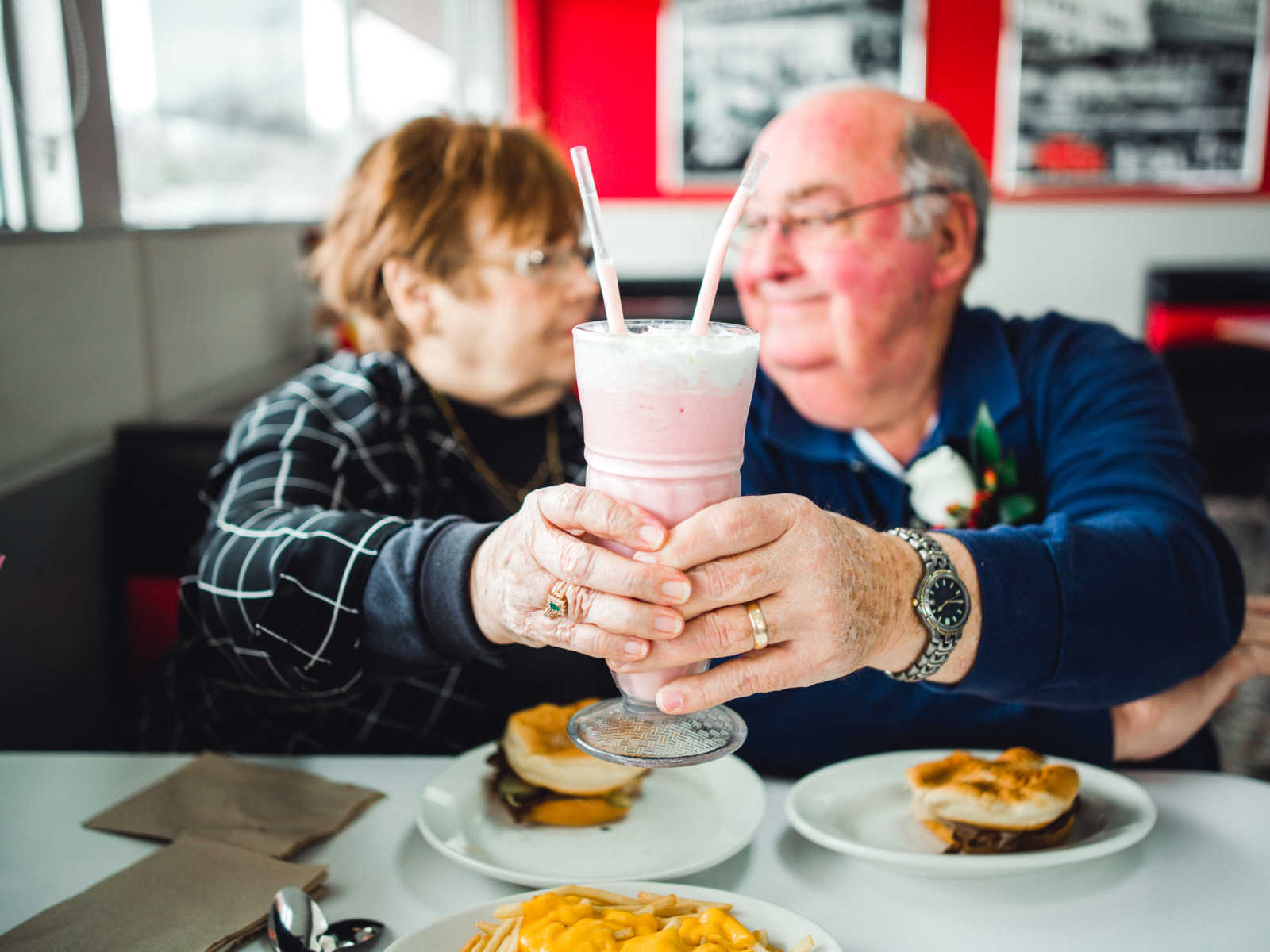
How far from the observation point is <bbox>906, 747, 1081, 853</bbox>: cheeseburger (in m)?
1.05

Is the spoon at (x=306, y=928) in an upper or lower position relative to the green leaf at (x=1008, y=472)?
lower

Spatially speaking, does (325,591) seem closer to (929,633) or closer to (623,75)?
(929,633)

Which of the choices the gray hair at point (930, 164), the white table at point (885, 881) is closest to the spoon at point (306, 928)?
the white table at point (885, 881)

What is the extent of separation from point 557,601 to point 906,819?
1.64ft

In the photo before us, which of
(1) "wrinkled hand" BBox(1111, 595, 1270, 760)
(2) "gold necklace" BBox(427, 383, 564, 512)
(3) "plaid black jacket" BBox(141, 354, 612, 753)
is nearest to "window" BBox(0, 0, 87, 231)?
(3) "plaid black jacket" BBox(141, 354, 612, 753)

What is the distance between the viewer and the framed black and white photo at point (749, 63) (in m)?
6.66

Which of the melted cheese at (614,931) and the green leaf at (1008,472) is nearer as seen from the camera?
the melted cheese at (614,931)

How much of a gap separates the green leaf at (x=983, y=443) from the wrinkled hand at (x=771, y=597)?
0.69 meters

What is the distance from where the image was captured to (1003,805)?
1.06 meters

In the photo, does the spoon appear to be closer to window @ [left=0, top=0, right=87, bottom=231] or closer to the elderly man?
the elderly man

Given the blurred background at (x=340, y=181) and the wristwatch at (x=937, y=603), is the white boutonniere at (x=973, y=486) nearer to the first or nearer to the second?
the wristwatch at (x=937, y=603)

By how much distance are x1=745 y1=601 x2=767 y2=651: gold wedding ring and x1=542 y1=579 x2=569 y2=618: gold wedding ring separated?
0.54ft

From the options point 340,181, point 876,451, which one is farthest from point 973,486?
point 340,181

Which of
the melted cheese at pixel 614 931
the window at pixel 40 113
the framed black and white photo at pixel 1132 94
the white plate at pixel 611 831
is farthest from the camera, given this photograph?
the framed black and white photo at pixel 1132 94
